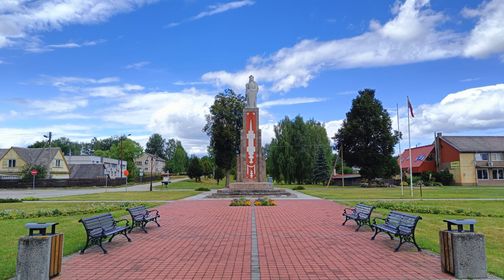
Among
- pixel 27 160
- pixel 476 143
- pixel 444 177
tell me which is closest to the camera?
pixel 444 177

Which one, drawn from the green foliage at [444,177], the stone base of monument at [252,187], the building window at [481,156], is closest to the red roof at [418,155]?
the green foliage at [444,177]

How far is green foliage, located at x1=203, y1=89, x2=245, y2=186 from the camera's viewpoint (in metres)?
47.3

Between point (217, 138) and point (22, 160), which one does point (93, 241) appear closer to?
point (217, 138)

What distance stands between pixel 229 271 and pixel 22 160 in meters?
68.9

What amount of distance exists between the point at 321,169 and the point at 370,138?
8128 mm

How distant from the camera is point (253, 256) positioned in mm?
8367

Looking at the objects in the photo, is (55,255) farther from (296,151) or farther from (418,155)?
(418,155)

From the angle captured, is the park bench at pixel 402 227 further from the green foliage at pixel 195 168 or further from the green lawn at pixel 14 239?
the green foliage at pixel 195 168

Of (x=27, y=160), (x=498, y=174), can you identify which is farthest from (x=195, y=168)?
(x=498, y=174)

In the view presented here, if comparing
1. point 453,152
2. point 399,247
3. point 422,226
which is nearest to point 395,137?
point 453,152

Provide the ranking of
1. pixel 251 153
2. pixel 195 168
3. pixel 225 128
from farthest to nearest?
pixel 195 168 → pixel 225 128 → pixel 251 153

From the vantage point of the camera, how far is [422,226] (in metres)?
12.7

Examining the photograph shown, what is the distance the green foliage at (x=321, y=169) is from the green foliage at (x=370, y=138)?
3.56 m

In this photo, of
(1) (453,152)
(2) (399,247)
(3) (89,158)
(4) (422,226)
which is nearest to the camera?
(2) (399,247)
